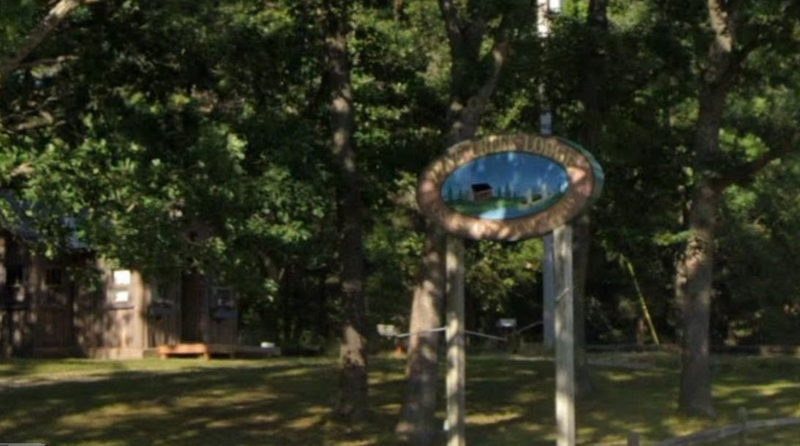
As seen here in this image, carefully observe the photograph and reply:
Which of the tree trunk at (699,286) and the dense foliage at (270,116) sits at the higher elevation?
the dense foliage at (270,116)

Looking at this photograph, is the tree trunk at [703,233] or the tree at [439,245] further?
the tree trunk at [703,233]

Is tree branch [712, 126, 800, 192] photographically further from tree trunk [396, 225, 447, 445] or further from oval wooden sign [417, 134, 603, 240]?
oval wooden sign [417, 134, 603, 240]

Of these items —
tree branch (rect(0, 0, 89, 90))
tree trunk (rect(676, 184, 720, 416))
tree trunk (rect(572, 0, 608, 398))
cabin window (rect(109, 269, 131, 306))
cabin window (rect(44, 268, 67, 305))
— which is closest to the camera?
tree branch (rect(0, 0, 89, 90))

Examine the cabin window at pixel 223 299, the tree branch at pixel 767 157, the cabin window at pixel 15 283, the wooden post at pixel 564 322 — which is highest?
the tree branch at pixel 767 157

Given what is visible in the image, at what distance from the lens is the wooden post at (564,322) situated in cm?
1636

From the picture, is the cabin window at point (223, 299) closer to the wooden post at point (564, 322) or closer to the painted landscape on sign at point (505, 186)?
the painted landscape on sign at point (505, 186)

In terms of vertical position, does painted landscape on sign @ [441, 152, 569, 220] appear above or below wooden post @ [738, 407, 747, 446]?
above

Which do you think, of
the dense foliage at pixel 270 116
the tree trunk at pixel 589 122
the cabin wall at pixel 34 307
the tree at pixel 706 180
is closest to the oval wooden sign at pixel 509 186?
the dense foliage at pixel 270 116

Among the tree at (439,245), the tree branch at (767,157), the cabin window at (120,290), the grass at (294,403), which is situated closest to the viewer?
the tree at (439,245)

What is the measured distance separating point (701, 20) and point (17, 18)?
12843 millimetres

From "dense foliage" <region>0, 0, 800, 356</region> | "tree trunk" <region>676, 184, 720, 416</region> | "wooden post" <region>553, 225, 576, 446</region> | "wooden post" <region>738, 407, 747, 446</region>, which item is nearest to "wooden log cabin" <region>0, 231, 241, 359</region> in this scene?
"dense foliage" <region>0, 0, 800, 356</region>

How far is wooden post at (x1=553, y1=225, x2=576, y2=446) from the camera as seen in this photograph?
1636cm

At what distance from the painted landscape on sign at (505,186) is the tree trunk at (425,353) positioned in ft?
11.4

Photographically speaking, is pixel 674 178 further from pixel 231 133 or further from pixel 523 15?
pixel 231 133
